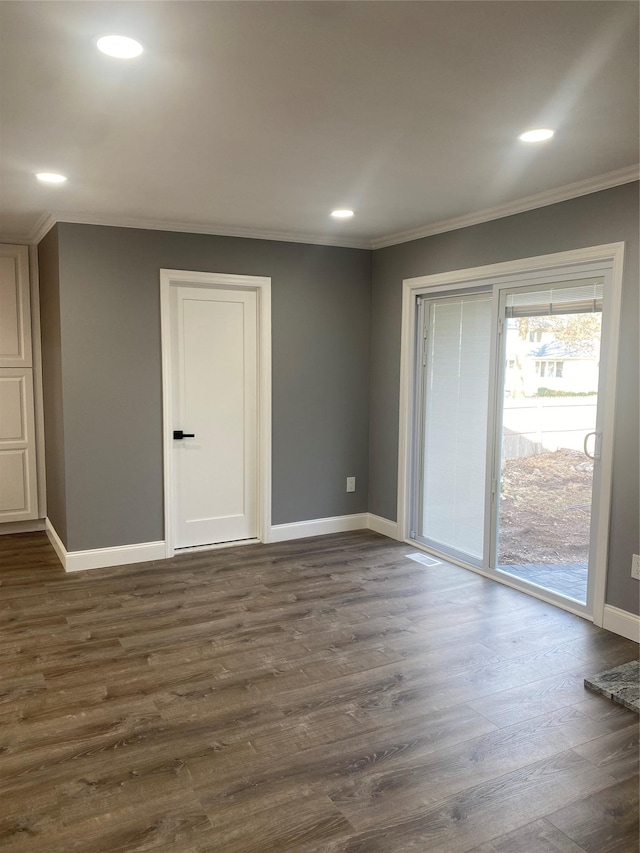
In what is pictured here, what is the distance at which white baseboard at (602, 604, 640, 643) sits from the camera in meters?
3.37

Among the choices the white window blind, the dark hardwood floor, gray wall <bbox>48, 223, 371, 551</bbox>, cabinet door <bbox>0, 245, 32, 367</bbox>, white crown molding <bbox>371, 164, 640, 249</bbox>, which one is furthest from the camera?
cabinet door <bbox>0, 245, 32, 367</bbox>

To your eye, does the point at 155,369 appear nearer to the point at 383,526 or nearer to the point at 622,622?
the point at 383,526

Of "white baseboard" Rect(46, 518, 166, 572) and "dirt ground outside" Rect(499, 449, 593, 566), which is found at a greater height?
"dirt ground outside" Rect(499, 449, 593, 566)

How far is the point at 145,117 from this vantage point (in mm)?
2500

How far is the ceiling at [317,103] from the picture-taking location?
1.77 meters

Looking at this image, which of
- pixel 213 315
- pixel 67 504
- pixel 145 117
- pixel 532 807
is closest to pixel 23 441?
pixel 67 504

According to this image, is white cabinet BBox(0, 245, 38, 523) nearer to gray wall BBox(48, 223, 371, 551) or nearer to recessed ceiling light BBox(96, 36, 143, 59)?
gray wall BBox(48, 223, 371, 551)

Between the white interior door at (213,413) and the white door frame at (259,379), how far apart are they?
0.05m

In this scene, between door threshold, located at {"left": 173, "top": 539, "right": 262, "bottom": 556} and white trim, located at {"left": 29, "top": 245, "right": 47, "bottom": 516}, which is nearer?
door threshold, located at {"left": 173, "top": 539, "right": 262, "bottom": 556}

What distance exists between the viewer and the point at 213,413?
4883 millimetres

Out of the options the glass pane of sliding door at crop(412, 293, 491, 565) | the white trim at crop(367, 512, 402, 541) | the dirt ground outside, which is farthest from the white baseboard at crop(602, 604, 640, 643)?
the white trim at crop(367, 512, 402, 541)

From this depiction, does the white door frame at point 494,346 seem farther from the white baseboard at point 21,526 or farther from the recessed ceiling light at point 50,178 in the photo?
the white baseboard at point 21,526

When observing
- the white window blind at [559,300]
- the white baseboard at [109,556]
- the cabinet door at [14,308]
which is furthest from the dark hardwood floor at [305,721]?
the cabinet door at [14,308]

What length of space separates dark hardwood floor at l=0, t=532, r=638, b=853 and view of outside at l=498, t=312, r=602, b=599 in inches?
12.5
